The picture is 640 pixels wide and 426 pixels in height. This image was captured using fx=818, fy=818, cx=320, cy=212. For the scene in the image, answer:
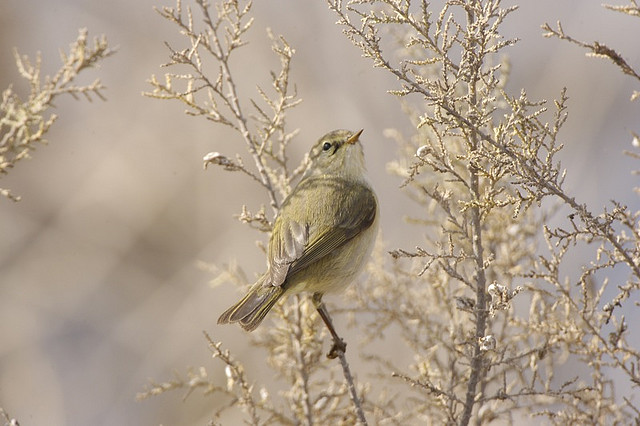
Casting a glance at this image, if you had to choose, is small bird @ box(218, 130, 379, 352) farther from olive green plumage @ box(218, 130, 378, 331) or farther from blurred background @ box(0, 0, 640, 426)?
blurred background @ box(0, 0, 640, 426)

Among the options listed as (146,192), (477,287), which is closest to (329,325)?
(477,287)

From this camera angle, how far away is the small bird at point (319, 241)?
10.2 feet

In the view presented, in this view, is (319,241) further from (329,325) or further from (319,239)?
(329,325)

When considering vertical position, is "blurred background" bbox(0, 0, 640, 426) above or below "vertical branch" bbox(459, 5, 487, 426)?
above

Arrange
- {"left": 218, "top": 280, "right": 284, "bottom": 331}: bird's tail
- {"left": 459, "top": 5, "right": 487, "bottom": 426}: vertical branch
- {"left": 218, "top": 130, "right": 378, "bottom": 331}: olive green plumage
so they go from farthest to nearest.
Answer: {"left": 218, "top": 130, "right": 378, "bottom": 331}: olive green plumage < {"left": 218, "top": 280, "right": 284, "bottom": 331}: bird's tail < {"left": 459, "top": 5, "right": 487, "bottom": 426}: vertical branch

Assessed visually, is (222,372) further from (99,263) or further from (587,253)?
(587,253)

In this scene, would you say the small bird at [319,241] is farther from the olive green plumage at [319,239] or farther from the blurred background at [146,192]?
the blurred background at [146,192]

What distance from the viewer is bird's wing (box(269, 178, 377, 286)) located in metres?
3.23

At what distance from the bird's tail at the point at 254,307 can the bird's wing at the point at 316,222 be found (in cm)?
5

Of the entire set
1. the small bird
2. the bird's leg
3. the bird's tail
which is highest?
the small bird

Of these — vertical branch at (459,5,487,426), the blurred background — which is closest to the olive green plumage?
vertical branch at (459,5,487,426)

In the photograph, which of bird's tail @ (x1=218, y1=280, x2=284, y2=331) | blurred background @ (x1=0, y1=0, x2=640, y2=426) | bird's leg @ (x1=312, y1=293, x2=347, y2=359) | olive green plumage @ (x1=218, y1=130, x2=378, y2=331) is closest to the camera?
bird's tail @ (x1=218, y1=280, x2=284, y2=331)

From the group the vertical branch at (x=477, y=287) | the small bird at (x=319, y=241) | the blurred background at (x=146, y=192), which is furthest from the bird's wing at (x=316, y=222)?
the blurred background at (x=146, y=192)

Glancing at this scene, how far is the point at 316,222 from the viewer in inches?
135
